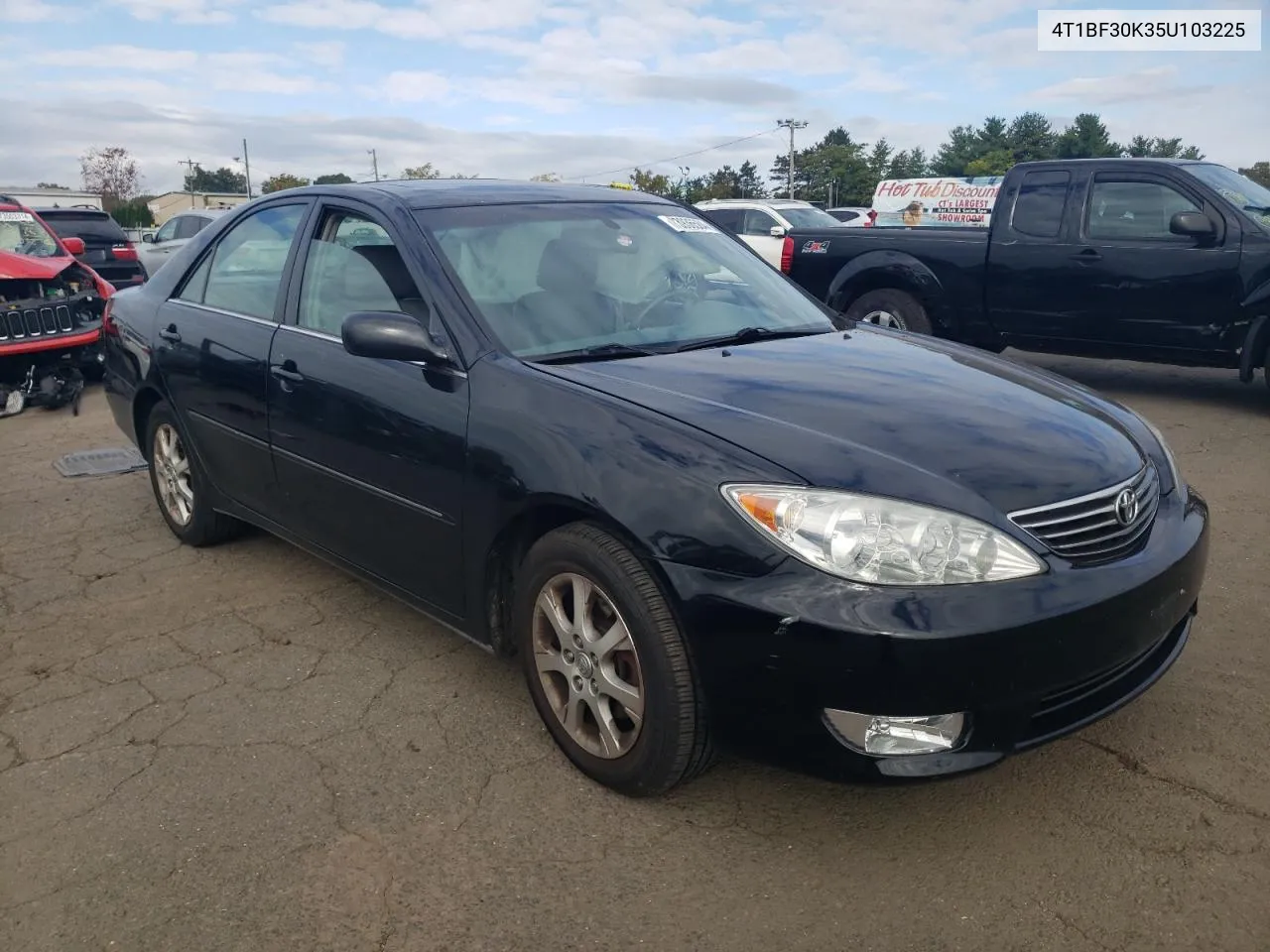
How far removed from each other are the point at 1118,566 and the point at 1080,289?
19.8ft

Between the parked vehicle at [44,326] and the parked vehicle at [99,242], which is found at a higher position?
the parked vehicle at [99,242]

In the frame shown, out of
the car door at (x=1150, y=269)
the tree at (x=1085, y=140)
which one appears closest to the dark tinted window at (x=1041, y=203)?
the car door at (x=1150, y=269)

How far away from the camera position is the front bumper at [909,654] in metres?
2.27

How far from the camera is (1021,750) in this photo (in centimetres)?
244

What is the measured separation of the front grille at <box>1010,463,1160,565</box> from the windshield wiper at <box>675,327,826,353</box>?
4.04 feet

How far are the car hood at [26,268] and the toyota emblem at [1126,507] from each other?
8587 mm

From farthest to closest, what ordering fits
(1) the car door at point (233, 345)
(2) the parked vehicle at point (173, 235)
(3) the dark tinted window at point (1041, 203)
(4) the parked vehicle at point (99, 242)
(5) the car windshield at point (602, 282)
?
(2) the parked vehicle at point (173, 235) < (4) the parked vehicle at point (99, 242) < (3) the dark tinted window at point (1041, 203) < (1) the car door at point (233, 345) < (5) the car windshield at point (602, 282)

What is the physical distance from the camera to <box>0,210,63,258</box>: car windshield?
939 cm

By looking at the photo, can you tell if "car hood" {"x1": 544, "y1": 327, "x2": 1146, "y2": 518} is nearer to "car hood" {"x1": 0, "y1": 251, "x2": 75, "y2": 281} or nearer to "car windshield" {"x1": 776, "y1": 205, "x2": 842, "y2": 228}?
"car hood" {"x1": 0, "y1": 251, "x2": 75, "y2": 281}

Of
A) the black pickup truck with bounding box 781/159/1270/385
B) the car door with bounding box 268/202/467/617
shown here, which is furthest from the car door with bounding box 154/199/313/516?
the black pickup truck with bounding box 781/159/1270/385

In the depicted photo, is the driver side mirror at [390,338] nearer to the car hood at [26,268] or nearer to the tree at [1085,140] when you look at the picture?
the car hood at [26,268]

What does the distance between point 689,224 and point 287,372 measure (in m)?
1.62

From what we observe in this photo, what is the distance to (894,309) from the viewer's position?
8.81 meters

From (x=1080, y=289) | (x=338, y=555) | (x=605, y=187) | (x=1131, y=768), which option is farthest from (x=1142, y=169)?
(x=338, y=555)
